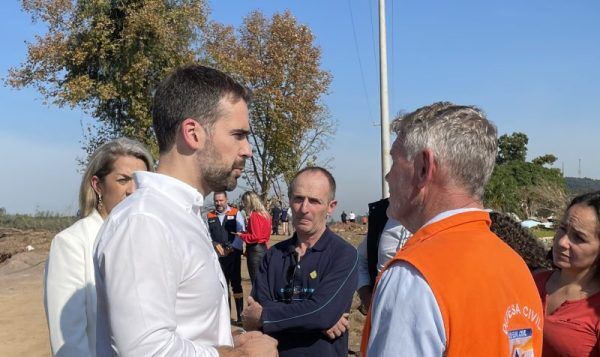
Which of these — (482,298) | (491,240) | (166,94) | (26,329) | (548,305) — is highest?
(166,94)

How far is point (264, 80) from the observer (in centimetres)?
2686

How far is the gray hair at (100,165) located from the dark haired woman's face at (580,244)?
7.84ft

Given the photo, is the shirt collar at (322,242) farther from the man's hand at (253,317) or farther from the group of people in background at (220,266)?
the group of people in background at (220,266)

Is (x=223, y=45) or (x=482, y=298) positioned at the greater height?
(x=223, y=45)

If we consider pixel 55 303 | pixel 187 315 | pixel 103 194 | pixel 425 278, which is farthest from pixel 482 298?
pixel 103 194

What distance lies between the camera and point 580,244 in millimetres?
3398

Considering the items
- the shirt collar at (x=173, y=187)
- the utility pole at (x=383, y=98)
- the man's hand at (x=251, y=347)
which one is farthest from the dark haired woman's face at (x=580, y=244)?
the utility pole at (x=383, y=98)

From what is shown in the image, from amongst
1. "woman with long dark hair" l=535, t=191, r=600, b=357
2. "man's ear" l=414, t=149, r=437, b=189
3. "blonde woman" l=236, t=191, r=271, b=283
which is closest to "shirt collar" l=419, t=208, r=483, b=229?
"man's ear" l=414, t=149, r=437, b=189

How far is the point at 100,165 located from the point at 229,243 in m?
6.57

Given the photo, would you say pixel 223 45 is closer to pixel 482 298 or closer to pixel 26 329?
pixel 26 329

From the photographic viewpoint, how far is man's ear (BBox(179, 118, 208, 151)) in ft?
7.03

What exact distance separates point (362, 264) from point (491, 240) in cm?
296

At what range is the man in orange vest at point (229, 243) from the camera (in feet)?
32.0

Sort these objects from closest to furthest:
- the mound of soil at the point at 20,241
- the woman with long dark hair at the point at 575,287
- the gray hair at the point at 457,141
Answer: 1. the gray hair at the point at 457,141
2. the woman with long dark hair at the point at 575,287
3. the mound of soil at the point at 20,241
